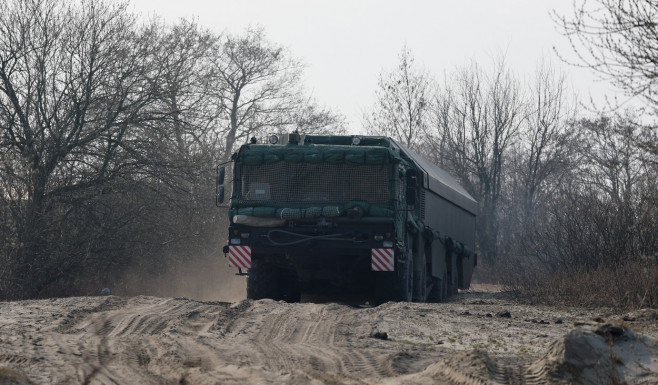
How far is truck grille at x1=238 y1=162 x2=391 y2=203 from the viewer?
15688 millimetres

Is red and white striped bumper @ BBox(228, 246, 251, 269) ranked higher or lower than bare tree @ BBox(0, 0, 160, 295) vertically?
lower

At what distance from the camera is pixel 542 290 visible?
20.2m

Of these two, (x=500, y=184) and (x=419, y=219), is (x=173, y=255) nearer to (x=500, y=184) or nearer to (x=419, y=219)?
(x=419, y=219)

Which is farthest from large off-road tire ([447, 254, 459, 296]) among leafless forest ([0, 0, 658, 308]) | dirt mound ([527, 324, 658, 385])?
dirt mound ([527, 324, 658, 385])

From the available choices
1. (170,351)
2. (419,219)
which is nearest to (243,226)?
(419,219)

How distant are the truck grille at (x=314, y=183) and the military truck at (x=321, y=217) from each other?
0.6 inches

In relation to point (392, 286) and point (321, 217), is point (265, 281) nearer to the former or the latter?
point (321, 217)

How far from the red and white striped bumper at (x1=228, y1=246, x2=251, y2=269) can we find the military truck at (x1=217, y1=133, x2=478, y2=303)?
2 cm

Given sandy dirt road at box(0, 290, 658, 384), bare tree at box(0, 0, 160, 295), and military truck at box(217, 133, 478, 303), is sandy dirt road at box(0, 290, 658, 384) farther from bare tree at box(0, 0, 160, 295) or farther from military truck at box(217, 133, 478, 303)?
bare tree at box(0, 0, 160, 295)

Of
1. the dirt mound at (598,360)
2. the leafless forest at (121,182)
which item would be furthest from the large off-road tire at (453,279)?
the dirt mound at (598,360)

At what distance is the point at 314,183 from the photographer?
15.8m

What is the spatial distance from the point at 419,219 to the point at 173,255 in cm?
1040

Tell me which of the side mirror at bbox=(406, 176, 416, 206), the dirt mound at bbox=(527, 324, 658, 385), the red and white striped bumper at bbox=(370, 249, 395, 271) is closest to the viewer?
the dirt mound at bbox=(527, 324, 658, 385)

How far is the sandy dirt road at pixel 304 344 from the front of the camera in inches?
288
